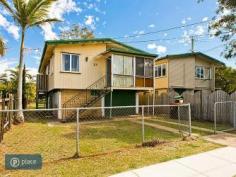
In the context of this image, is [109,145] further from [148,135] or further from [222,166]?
[222,166]

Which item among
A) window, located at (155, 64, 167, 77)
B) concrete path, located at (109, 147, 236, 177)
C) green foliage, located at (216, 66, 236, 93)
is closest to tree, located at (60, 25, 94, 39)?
window, located at (155, 64, 167, 77)

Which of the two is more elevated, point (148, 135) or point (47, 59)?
point (47, 59)

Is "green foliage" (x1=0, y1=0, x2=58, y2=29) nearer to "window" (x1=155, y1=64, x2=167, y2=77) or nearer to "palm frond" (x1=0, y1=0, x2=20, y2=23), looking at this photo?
"palm frond" (x1=0, y1=0, x2=20, y2=23)

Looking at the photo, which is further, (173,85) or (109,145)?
(173,85)

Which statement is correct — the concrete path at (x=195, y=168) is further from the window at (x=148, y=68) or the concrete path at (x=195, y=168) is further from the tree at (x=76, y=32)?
the tree at (x=76, y=32)

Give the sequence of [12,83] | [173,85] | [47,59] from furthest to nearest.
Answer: [12,83] < [173,85] < [47,59]

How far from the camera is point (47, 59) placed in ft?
76.3

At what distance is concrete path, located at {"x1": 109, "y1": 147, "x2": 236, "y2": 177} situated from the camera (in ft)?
19.8

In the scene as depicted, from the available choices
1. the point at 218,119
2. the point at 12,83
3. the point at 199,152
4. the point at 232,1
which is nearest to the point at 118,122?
the point at 218,119

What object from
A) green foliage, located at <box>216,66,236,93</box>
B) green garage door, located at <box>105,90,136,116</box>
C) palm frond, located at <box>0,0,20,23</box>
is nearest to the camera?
palm frond, located at <box>0,0,20,23</box>

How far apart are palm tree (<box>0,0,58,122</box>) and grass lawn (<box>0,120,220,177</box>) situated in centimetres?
420

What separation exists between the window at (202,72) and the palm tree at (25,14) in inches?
701

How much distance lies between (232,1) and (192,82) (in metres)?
12.1

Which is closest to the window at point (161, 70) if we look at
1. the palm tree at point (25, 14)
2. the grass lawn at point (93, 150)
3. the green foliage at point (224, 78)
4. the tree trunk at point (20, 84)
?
the green foliage at point (224, 78)
